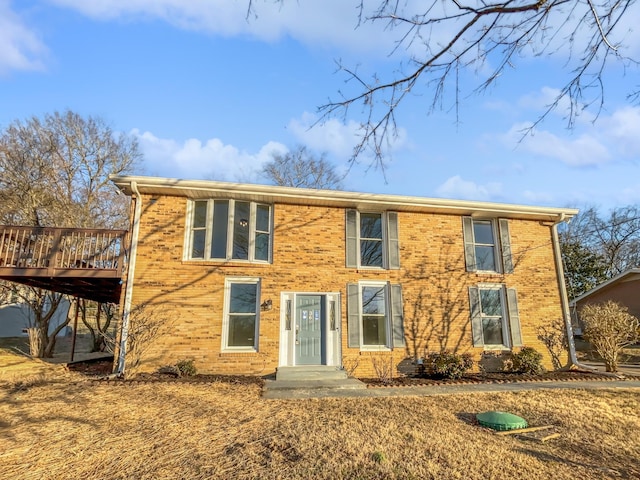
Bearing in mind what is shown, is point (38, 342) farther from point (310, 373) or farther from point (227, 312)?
point (310, 373)

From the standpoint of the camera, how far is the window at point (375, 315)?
9.38 m

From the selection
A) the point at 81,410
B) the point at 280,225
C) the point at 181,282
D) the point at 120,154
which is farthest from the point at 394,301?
the point at 120,154

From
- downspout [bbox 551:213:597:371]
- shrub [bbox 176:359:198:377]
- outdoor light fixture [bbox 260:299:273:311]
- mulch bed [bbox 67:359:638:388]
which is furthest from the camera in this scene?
downspout [bbox 551:213:597:371]

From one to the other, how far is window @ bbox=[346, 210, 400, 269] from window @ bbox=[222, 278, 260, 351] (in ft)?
8.91

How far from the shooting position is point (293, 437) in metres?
4.45

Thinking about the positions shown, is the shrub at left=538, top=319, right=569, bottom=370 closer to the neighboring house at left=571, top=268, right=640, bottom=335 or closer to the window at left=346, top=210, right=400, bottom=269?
the window at left=346, top=210, right=400, bottom=269

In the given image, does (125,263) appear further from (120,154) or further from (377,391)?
(120,154)

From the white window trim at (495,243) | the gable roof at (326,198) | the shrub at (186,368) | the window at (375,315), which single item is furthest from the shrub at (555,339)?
the shrub at (186,368)

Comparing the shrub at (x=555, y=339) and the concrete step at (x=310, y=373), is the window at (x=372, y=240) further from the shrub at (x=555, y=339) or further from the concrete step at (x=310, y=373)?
the shrub at (x=555, y=339)

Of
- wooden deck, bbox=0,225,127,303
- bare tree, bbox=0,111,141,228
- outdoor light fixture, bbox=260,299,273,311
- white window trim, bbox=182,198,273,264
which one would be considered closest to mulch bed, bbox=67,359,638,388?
outdoor light fixture, bbox=260,299,273,311

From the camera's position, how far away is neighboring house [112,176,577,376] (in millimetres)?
8773

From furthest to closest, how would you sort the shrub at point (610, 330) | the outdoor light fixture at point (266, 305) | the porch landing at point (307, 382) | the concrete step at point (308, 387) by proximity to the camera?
the shrub at point (610, 330)
the outdoor light fixture at point (266, 305)
the porch landing at point (307, 382)
the concrete step at point (308, 387)

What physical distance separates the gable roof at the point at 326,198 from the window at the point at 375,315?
7.58ft

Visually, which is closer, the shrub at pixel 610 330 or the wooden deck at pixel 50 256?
the wooden deck at pixel 50 256
